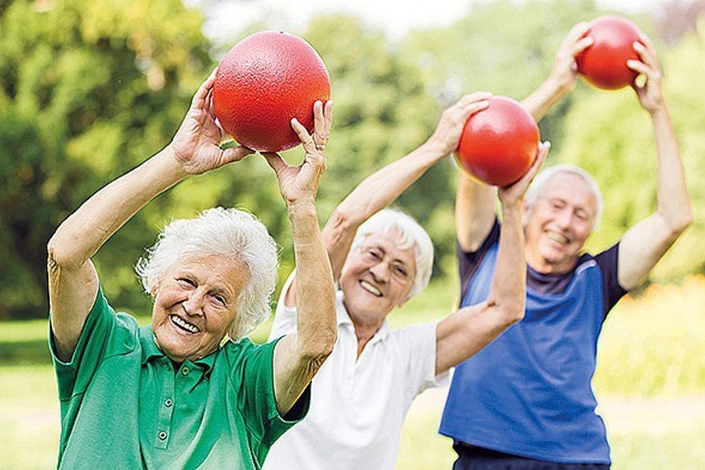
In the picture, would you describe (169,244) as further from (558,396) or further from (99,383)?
(558,396)

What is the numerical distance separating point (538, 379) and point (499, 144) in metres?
0.94

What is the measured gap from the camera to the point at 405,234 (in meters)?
3.67

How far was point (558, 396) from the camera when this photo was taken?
3.96 meters

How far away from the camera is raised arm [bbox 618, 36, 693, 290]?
4.08 metres

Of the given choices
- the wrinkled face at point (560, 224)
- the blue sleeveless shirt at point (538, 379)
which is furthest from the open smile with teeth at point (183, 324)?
the wrinkled face at point (560, 224)

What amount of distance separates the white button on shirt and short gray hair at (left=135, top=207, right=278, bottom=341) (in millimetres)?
403

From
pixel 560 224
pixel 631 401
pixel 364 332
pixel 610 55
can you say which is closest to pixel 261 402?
pixel 364 332

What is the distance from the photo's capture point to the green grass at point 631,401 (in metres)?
8.45

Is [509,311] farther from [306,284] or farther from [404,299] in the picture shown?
[306,284]

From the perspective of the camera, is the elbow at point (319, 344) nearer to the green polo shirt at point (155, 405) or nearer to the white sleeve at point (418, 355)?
the green polo shirt at point (155, 405)

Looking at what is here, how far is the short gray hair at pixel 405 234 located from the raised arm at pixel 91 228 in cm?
108

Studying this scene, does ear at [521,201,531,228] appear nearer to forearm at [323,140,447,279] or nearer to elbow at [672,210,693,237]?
elbow at [672,210,693,237]

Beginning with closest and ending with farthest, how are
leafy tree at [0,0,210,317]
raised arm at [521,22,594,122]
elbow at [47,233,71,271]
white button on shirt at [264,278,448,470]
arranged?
elbow at [47,233,71,271] < white button on shirt at [264,278,448,470] < raised arm at [521,22,594,122] < leafy tree at [0,0,210,317]

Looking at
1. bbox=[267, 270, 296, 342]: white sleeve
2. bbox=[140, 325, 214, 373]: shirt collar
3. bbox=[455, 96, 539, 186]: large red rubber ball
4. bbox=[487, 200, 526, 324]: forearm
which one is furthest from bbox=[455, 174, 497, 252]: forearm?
bbox=[140, 325, 214, 373]: shirt collar
